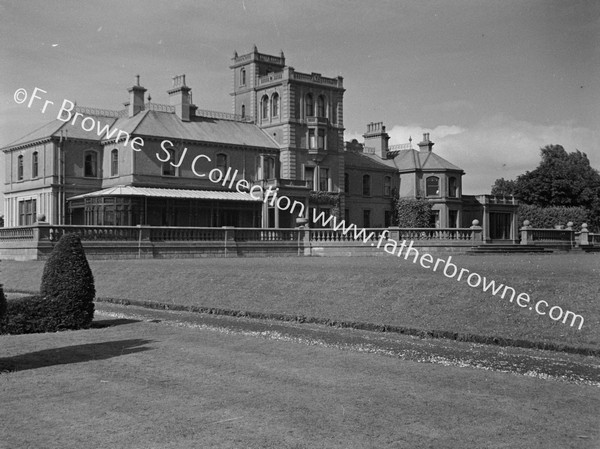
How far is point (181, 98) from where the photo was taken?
5703cm

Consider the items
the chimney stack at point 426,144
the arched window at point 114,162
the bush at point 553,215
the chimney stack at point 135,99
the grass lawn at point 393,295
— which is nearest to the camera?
the grass lawn at point 393,295

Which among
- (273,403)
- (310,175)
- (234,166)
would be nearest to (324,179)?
(310,175)

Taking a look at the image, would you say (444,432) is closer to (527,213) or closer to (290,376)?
(290,376)

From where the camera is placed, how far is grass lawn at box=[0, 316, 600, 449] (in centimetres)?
651

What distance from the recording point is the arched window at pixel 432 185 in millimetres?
69688

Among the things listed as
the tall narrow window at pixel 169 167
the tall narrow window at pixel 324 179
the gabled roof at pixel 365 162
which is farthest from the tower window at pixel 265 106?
the tall narrow window at pixel 169 167

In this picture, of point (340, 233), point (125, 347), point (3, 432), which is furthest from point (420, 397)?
point (340, 233)

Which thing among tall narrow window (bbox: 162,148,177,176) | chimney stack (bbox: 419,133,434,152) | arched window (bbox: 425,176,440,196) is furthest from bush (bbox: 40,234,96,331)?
chimney stack (bbox: 419,133,434,152)

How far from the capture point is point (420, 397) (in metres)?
8.11

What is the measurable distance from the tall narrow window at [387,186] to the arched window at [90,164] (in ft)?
93.5

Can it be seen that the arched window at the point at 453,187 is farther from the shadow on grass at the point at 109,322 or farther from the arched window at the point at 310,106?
the shadow on grass at the point at 109,322

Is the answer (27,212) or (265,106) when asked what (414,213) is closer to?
(265,106)

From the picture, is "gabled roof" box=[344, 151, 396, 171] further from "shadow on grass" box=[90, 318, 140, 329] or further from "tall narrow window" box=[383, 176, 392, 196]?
"shadow on grass" box=[90, 318, 140, 329]

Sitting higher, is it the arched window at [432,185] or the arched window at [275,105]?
the arched window at [275,105]
